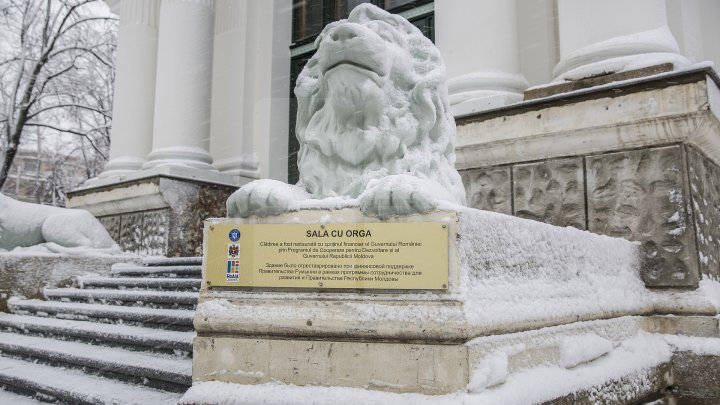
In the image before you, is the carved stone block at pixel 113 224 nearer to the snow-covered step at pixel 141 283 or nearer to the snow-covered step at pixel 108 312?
the snow-covered step at pixel 141 283

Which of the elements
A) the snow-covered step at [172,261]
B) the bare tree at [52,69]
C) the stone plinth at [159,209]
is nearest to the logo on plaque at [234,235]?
the snow-covered step at [172,261]

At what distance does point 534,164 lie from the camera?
16.5 feet

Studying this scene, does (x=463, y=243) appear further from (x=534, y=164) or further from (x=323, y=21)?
(x=323, y=21)

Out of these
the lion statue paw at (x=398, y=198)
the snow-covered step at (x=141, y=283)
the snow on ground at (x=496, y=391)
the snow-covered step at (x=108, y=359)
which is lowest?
the snow-covered step at (x=108, y=359)

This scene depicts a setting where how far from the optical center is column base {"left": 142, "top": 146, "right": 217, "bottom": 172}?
361 inches

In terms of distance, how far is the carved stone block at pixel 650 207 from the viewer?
434 centimetres

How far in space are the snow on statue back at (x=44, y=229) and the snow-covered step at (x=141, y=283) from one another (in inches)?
17.8

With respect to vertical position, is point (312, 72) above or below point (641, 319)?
above

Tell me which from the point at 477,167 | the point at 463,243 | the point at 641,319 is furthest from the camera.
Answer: the point at 477,167

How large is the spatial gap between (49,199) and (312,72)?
875 inches

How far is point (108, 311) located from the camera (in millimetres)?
5531

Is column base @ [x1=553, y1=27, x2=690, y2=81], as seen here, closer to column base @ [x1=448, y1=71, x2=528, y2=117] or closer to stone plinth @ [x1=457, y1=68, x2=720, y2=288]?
stone plinth @ [x1=457, y1=68, x2=720, y2=288]

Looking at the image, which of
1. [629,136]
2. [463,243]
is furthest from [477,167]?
[463,243]

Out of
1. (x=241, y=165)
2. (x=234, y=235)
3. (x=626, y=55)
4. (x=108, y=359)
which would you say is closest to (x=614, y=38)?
(x=626, y=55)
